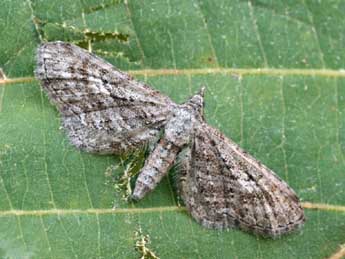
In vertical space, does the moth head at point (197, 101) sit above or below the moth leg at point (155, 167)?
above

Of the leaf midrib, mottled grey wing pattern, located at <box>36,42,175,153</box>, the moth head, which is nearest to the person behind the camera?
the leaf midrib

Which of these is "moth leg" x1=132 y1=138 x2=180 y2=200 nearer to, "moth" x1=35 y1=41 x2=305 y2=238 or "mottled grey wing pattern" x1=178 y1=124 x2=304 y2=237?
"moth" x1=35 y1=41 x2=305 y2=238

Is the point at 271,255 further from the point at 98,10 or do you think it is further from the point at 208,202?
the point at 98,10

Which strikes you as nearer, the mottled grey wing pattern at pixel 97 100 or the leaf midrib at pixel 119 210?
the leaf midrib at pixel 119 210

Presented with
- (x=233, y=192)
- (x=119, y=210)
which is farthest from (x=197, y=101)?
(x=119, y=210)

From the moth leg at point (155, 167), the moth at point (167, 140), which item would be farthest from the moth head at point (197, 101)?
the moth leg at point (155, 167)

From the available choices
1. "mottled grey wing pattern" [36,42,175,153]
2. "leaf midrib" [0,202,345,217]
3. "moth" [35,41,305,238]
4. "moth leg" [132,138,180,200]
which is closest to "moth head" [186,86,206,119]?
"moth" [35,41,305,238]

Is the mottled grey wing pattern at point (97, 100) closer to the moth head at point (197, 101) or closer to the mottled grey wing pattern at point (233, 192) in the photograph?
the moth head at point (197, 101)
